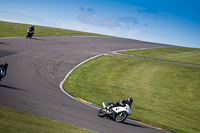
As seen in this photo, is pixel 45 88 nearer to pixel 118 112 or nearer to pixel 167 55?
pixel 118 112

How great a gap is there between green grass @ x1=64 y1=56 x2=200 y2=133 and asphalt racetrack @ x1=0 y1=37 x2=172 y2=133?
156 cm

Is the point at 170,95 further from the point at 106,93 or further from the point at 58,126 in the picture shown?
the point at 58,126

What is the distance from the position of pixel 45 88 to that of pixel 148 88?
823 centimetres

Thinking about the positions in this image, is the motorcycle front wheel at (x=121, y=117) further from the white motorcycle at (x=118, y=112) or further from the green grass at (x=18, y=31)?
the green grass at (x=18, y=31)

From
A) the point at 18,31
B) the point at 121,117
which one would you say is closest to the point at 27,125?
the point at 121,117

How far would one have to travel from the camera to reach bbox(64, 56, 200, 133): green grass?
Result: 16.0 metres

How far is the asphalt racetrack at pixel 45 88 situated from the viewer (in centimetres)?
1116

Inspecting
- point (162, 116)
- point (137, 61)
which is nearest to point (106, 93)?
point (162, 116)

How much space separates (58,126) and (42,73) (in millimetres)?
12346

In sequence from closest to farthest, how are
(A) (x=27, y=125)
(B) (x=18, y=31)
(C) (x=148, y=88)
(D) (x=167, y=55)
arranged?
(A) (x=27, y=125) → (C) (x=148, y=88) → (D) (x=167, y=55) → (B) (x=18, y=31)

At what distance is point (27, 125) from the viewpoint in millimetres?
8297

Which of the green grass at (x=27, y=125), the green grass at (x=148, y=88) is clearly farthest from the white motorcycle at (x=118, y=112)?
the green grass at (x=27, y=125)

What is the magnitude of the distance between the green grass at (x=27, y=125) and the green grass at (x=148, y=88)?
631cm

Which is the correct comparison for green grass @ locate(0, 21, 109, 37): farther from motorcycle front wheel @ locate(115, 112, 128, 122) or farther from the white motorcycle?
motorcycle front wheel @ locate(115, 112, 128, 122)
